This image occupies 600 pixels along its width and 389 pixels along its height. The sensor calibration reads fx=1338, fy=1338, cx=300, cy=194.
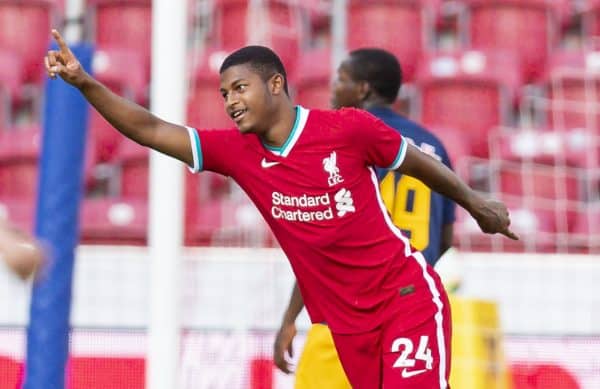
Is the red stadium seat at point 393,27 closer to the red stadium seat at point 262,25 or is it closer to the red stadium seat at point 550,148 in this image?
the red stadium seat at point 262,25

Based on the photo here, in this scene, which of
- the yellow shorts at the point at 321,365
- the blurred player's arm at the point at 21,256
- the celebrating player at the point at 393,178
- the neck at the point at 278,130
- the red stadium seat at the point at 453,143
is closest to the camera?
the blurred player's arm at the point at 21,256

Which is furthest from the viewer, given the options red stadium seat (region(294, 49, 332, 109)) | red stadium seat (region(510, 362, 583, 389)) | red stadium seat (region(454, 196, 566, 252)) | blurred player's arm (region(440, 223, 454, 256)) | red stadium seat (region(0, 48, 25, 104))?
red stadium seat (region(0, 48, 25, 104))

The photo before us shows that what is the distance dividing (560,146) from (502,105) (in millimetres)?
694

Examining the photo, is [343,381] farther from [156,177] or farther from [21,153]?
[21,153]

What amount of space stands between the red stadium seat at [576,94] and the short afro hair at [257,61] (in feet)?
21.7

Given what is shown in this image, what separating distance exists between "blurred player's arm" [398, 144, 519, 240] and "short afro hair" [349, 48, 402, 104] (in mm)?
974

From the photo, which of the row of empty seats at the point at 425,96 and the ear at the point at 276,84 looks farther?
the row of empty seats at the point at 425,96

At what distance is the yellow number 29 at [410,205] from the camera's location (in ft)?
16.7

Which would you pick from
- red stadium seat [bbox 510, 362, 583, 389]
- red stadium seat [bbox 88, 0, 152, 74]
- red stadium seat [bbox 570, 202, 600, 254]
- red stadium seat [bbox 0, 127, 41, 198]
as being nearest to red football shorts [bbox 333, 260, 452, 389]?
red stadium seat [bbox 510, 362, 583, 389]

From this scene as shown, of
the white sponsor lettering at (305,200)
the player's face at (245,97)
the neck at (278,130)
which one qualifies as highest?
the player's face at (245,97)

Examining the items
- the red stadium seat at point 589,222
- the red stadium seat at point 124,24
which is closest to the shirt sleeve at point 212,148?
the red stadium seat at point 589,222

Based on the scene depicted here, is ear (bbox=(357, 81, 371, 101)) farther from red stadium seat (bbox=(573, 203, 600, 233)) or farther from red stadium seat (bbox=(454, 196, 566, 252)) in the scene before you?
red stadium seat (bbox=(573, 203, 600, 233))

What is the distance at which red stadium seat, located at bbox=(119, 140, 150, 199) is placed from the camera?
10.2m

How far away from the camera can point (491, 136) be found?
33.6 feet
